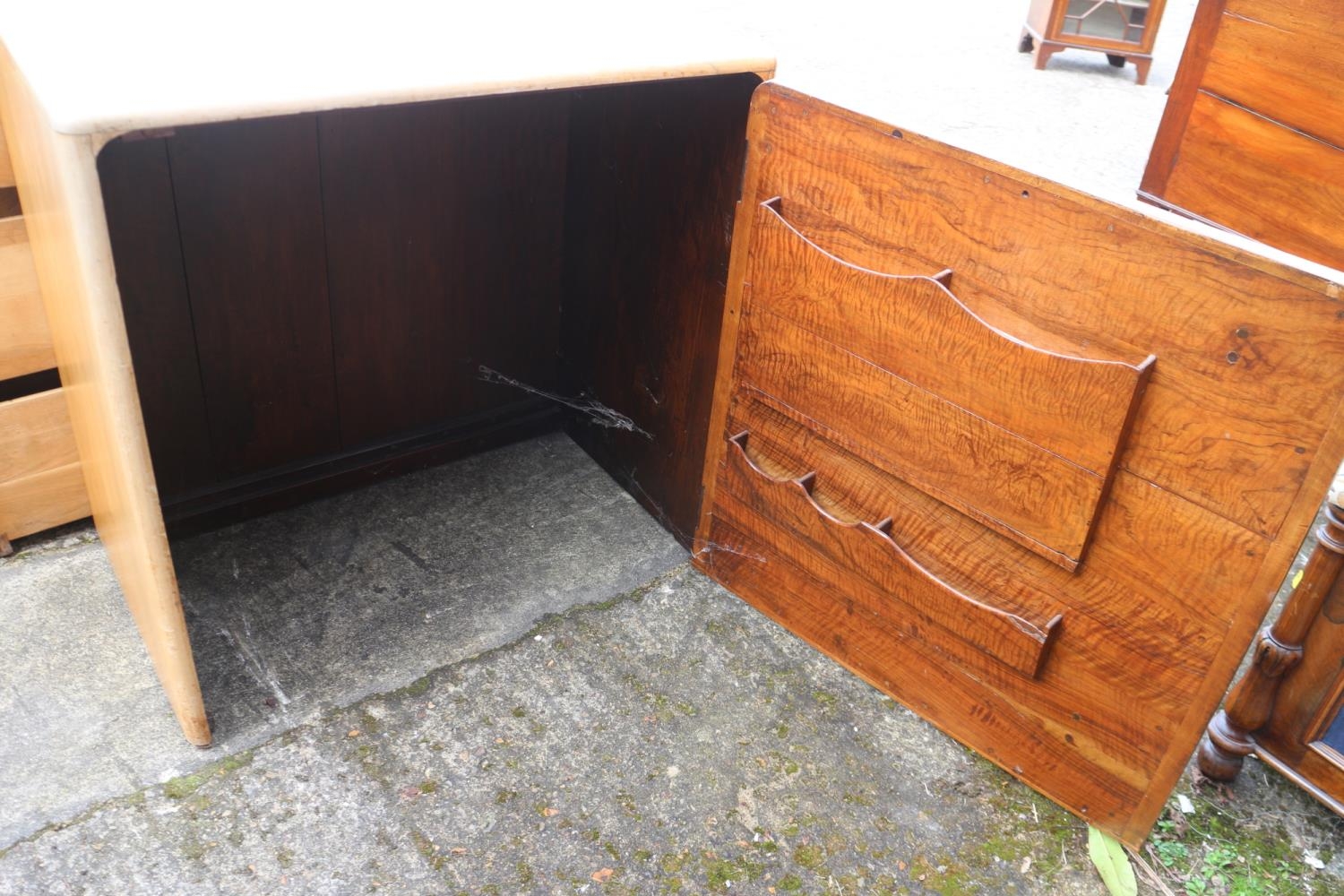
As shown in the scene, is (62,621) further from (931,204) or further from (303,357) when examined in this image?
(931,204)

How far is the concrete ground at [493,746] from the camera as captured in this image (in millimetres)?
1555

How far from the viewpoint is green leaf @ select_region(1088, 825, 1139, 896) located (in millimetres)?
1614

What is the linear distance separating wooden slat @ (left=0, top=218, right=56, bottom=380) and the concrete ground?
366 millimetres

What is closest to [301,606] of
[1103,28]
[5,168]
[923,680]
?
[5,168]

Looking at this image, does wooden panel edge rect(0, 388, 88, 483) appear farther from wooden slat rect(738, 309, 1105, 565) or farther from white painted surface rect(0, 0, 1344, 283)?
wooden slat rect(738, 309, 1105, 565)

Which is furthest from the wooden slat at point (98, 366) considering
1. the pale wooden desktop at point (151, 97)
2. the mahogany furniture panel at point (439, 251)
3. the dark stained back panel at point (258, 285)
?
the mahogany furniture panel at point (439, 251)

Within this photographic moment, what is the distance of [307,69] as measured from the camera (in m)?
1.37

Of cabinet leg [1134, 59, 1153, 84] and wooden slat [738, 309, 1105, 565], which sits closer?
wooden slat [738, 309, 1105, 565]

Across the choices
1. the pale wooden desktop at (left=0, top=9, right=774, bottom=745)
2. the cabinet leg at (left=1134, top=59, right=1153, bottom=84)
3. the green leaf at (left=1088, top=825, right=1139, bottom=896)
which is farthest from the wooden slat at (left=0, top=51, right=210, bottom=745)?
the cabinet leg at (left=1134, top=59, right=1153, bottom=84)

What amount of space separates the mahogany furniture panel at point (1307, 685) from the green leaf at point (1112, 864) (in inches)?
11.2

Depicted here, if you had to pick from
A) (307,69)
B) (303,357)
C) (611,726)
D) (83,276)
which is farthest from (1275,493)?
(303,357)

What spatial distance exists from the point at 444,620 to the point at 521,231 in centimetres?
83

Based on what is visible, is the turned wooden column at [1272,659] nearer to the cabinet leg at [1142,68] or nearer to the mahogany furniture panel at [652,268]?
the mahogany furniture panel at [652,268]

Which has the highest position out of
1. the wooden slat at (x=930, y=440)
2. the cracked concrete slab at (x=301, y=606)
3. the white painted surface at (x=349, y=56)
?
the white painted surface at (x=349, y=56)
